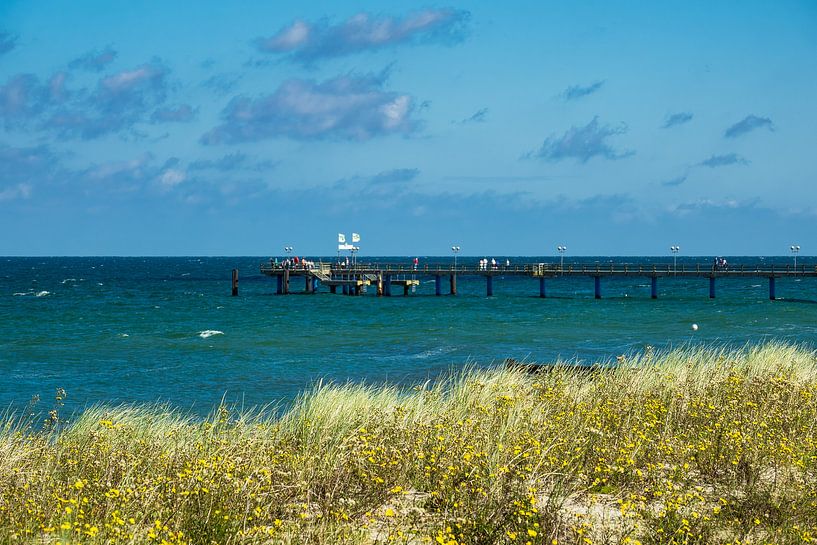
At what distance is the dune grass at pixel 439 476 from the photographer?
7582 millimetres

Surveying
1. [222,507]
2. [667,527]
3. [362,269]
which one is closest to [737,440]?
[667,527]

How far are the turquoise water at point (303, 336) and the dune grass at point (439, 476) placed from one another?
37.9 ft

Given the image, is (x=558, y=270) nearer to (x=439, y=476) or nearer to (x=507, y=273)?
(x=507, y=273)

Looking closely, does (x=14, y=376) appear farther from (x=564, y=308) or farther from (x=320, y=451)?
(x=564, y=308)

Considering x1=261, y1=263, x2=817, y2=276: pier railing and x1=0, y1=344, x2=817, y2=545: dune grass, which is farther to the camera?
x1=261, y1=263, x2=817, y2=276: pier railing

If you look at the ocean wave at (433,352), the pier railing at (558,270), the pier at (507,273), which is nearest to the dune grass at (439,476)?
the ocean wave at (433,352)

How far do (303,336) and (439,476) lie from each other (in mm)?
39826

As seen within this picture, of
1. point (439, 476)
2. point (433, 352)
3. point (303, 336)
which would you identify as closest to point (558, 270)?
point (303, 336)

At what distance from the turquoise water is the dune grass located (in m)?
11.5

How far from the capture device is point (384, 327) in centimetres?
5422

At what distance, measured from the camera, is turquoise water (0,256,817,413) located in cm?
3130

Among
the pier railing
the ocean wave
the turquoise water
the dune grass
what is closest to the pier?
the pier railing

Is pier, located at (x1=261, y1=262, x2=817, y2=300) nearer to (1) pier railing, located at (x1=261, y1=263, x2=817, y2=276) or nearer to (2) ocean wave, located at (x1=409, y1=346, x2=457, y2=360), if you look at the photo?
(1) pier railing, located at (x1=261, y1=263, x2=817, y2=276)

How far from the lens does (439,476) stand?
902cm
